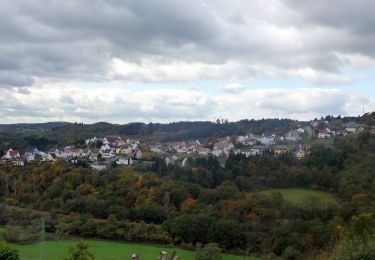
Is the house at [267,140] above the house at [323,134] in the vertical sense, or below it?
below

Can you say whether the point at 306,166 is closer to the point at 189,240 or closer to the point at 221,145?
the point at 189,240

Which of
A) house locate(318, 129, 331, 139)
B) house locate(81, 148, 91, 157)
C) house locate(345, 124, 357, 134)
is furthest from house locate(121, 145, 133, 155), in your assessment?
house locate(345, 124, 357, 134)

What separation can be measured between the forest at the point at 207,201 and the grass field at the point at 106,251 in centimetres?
113

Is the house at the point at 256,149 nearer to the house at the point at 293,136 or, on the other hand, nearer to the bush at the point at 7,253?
the house at the point at 293,136

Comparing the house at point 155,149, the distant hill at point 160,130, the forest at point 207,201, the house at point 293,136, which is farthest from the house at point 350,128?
the house at point 155,149

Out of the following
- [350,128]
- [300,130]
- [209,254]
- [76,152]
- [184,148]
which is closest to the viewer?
[209,254]

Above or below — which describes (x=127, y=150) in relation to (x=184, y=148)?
below

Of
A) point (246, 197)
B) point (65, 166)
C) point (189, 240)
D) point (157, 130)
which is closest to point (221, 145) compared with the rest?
point (157, 130)

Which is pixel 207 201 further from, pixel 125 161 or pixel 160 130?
pixel 160 130

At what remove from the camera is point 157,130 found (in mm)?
74938

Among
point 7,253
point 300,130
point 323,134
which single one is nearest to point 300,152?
point 323,134

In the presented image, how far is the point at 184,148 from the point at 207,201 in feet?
94.7

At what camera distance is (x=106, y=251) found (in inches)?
928

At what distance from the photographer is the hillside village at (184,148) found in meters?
48.7
